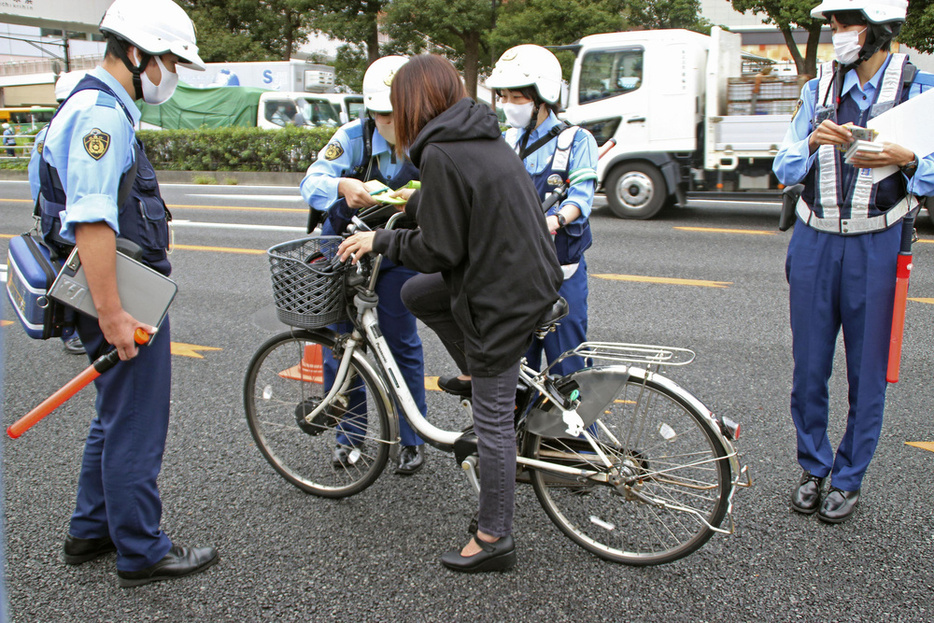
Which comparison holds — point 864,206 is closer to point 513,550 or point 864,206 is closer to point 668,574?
point 668,574

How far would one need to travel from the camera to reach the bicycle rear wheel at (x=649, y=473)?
266 centimetres

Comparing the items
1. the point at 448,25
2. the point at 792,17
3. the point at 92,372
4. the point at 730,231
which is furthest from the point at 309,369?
the point at 448,25

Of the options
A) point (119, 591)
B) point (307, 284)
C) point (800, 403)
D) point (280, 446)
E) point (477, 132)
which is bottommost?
point (119, 591)

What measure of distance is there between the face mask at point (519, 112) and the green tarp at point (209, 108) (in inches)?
773

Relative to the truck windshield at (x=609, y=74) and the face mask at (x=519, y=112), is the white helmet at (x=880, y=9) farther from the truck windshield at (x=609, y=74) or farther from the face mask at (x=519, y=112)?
the truck windshield at (x=609, y=74)

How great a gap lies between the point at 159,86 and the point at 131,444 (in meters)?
1.21

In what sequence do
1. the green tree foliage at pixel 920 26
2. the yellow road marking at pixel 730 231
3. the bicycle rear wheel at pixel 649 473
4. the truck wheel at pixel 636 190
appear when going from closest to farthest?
the bicycle rear wheel at pixel 649 473, the yellow road marking at pixel 730 231, the truck wheel at pixel 636 190, the green tree foliage at pixel 920 26

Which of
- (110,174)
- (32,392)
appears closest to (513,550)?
(110,174)

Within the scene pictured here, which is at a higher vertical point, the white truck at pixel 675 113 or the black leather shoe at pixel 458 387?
the white truck at pixel 675 113

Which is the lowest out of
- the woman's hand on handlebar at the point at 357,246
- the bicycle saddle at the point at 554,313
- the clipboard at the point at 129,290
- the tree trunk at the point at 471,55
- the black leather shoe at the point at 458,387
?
the black leather shoe at the point at 458,387

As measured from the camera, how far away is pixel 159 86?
2486mm

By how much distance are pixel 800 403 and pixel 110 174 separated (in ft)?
9.06

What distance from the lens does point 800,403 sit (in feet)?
10.5

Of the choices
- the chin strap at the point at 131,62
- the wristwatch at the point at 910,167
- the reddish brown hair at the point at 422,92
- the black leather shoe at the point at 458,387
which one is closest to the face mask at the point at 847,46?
the wristwatch at the point at 910,167
